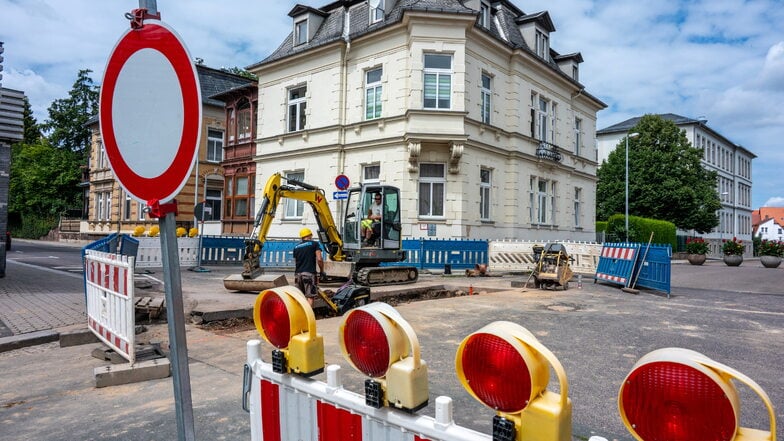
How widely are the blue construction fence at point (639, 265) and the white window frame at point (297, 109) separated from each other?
14.2 metres

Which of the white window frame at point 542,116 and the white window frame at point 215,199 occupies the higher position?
the white window frame at point 542,116

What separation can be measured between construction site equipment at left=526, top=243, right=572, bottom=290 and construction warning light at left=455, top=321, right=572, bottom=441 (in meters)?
12.0

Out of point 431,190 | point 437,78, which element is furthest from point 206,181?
point 437,78

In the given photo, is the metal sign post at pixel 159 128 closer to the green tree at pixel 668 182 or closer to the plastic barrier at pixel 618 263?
the plastic barrier at pixel 618 263

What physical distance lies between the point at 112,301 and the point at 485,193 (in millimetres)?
16119

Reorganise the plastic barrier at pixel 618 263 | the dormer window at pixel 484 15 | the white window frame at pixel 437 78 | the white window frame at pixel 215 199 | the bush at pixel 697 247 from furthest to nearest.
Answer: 1. the white window frame at pixel 215 199
2. the bush at pixel 697 247
3. the dormer window at pixel 484 15
4. the white window frame at pixel 437 78
5. the plastic barrier at pixel 618 263

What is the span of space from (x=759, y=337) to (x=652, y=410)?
7348mm

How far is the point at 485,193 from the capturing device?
19.8 m

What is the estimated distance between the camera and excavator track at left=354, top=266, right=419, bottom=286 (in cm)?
1320

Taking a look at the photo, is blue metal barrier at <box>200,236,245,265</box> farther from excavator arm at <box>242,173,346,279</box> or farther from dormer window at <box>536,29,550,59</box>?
dormer window at <box>536,29,550,59</box>

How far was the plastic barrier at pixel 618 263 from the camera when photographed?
1316 cm

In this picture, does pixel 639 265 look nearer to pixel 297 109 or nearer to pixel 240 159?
pixel 297 109

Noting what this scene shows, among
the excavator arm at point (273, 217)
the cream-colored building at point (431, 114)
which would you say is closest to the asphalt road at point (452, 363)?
the excavator arm at point (273, 217)

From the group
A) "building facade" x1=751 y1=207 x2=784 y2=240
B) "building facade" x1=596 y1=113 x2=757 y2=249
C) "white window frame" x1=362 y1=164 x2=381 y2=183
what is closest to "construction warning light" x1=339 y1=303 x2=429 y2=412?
"white window frame" x1=362 y1=164 x2=381 y2=183
